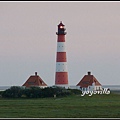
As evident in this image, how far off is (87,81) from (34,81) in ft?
22.0

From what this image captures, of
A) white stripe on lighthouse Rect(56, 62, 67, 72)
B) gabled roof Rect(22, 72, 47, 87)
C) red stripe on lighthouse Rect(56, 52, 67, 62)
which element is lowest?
gabled roof Rect(22, 72, 47, 87)

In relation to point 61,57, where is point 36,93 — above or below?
below

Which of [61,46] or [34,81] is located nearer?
[61,46]

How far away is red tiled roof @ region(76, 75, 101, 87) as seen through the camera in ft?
221

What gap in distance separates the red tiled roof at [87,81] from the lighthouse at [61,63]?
5.35 metres

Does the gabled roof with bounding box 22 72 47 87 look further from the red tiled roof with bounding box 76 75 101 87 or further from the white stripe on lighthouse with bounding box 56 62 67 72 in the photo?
the white stripe on lighthouse with bounding box 56 62 67 72

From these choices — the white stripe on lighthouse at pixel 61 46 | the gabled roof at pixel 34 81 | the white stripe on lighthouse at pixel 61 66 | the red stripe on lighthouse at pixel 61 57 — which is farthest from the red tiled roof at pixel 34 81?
the white stripe on lighthouse at pixel 61 46

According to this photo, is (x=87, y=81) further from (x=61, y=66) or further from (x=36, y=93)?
(x=36, y=93)

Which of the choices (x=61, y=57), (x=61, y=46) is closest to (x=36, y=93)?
(x=61, y=57)

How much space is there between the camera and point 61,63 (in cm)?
6172

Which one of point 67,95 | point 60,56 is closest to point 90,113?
point 67,95

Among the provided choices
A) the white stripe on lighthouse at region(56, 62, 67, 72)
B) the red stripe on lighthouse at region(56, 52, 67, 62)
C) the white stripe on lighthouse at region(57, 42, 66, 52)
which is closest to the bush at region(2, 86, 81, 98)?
the white stripe on lighthouse at region(56, 62, 67, 72)

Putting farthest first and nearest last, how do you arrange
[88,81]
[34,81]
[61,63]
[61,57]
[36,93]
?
1. [88,81]
2. [34,81]
3. [61,63]
4. [61,57]
5. [36,93]

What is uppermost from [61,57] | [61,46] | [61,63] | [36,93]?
[61,46]
